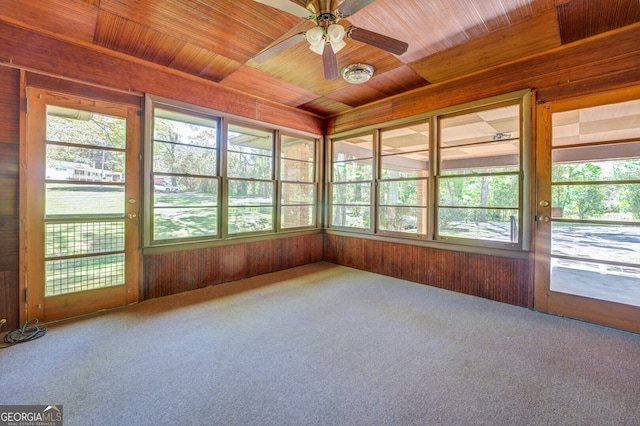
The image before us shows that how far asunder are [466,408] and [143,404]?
1.92 m

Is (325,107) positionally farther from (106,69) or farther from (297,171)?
(106,69)

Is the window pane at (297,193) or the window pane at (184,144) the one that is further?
the window pane at (297,193)

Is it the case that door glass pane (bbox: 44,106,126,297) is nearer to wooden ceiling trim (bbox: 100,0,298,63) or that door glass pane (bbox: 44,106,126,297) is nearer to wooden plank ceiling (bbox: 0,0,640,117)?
wooden plank ceiling (bbox: 0,0,640,117)

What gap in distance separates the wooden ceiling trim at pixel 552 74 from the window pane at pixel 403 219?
145 centimetres

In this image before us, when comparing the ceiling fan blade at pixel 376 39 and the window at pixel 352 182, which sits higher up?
the ceiling fan blade at pixel 376 39

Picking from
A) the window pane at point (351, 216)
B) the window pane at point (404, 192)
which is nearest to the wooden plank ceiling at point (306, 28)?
the window pane at point (404, 192)

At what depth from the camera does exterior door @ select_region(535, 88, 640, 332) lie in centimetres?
264

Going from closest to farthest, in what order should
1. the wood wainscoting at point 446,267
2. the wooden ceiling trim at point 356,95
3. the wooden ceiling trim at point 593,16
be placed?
the wooden ceiling trim at point 593,16, the wood wainscoting at point 446,267, the wooden ceiling trim at point 356,95

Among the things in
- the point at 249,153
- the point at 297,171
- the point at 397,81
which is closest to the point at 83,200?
the point at 249,153

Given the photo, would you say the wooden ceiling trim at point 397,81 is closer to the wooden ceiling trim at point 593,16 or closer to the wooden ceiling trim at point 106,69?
the wooden ceiling trim at point 593,16

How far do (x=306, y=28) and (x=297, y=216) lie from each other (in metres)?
3.06

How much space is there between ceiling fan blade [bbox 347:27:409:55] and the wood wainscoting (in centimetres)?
266

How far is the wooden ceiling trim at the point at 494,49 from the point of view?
255cm

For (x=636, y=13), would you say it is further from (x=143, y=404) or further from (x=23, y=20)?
(x=23, y=20)
